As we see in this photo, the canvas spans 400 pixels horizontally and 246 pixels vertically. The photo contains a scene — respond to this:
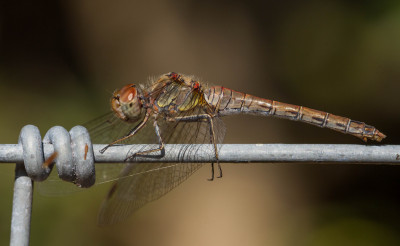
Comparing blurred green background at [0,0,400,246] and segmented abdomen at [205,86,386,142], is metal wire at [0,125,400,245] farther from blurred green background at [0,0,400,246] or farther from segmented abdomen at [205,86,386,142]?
blurred green background at [0,0,400,246]

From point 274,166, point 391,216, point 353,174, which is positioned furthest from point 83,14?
point 391,216

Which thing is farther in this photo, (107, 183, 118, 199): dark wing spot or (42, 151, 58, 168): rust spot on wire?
(107, 183, 118, 199): dark wing spot

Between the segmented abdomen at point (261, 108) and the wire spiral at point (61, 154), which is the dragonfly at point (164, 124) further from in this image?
the wire spiral at point (61, 154)

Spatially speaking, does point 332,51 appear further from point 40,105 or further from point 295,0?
point 40,105

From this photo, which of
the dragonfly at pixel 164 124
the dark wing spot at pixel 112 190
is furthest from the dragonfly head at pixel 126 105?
the dark wing spot at pixel 112 190

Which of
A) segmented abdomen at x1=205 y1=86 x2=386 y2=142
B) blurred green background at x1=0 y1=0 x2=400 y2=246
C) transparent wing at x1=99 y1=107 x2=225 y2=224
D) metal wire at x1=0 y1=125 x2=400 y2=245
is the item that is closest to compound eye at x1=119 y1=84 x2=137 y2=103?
transparent wing at x1=99 y1=107 x2=225 y2=224

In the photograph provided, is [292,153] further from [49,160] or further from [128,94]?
[128,94]
